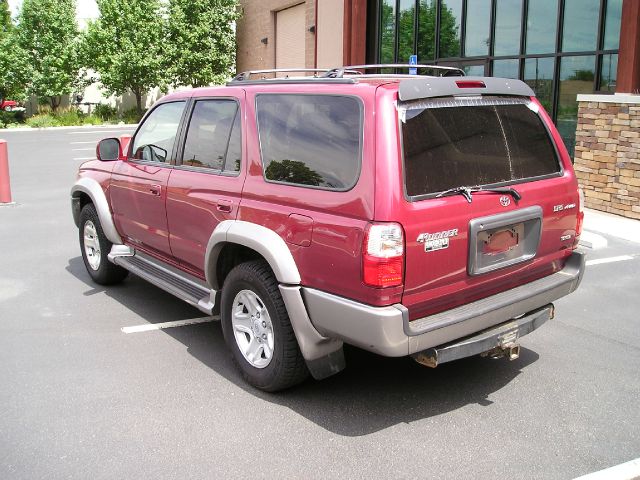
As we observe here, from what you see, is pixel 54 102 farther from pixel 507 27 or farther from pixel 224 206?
pixel 224 206

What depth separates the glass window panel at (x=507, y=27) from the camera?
575 inches

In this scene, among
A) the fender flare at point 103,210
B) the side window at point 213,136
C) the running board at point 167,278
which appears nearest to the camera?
the side window at point 213,136

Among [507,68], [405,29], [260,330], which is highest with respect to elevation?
[405,29]

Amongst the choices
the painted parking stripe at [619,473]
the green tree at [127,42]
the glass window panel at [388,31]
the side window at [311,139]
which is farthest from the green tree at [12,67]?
the painted parking stripe at [619,473]

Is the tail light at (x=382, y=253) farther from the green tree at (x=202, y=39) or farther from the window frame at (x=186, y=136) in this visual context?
the green tree at (x=202, y=39)

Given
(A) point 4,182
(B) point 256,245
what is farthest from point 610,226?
(A) point 4,182

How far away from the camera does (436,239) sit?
12.3 feet

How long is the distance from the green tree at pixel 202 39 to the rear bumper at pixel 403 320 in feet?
93.0

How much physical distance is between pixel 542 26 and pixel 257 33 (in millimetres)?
17019

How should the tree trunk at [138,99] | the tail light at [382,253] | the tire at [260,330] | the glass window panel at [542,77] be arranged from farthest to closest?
the tree trunk at [138,99] < the glass window panel at [542,77] < the tire at [260,330] < the tail light at [382,253]

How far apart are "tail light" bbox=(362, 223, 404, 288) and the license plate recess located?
53cm

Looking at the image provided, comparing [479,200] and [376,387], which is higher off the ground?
[479,200]

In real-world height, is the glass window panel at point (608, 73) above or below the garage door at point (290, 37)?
below

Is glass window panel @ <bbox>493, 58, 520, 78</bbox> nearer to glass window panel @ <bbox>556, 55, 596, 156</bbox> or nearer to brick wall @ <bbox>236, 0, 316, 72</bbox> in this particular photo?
glass window panel @ <bbox>556, 55, 596, 156</bbox>
